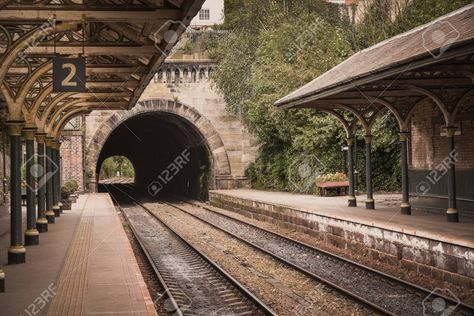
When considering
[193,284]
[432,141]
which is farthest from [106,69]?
[432,141]

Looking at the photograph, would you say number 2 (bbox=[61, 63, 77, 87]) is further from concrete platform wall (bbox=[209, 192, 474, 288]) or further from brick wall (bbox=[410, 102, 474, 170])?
brick wall (bbox=[410, 102, 474, 170])

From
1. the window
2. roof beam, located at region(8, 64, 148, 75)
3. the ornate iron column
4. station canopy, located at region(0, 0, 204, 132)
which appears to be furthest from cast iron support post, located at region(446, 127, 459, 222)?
the window

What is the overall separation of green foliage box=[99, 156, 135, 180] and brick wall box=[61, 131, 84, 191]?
175ft

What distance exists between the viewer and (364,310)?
8047 mm

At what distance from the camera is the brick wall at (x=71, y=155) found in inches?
1083

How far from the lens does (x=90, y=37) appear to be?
9.52m

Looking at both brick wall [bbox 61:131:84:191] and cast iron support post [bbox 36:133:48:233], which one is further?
brick wall [bbox 61:131:84:191]

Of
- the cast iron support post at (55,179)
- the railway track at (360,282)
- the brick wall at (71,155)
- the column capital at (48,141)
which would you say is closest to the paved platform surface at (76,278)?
the column capital at (48,141)

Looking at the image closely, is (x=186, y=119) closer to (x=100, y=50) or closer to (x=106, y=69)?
(x=106, y=69)

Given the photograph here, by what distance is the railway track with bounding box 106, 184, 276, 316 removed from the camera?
8406 mm

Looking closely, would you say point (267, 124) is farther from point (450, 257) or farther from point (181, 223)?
point (450, 257)

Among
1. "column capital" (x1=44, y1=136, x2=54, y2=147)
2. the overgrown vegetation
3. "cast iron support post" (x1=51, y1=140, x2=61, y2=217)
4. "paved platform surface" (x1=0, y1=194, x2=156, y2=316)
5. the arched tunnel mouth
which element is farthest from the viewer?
the arched tunnel mouth

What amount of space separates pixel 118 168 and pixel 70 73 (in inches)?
3169

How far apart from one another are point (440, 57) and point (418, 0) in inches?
608
